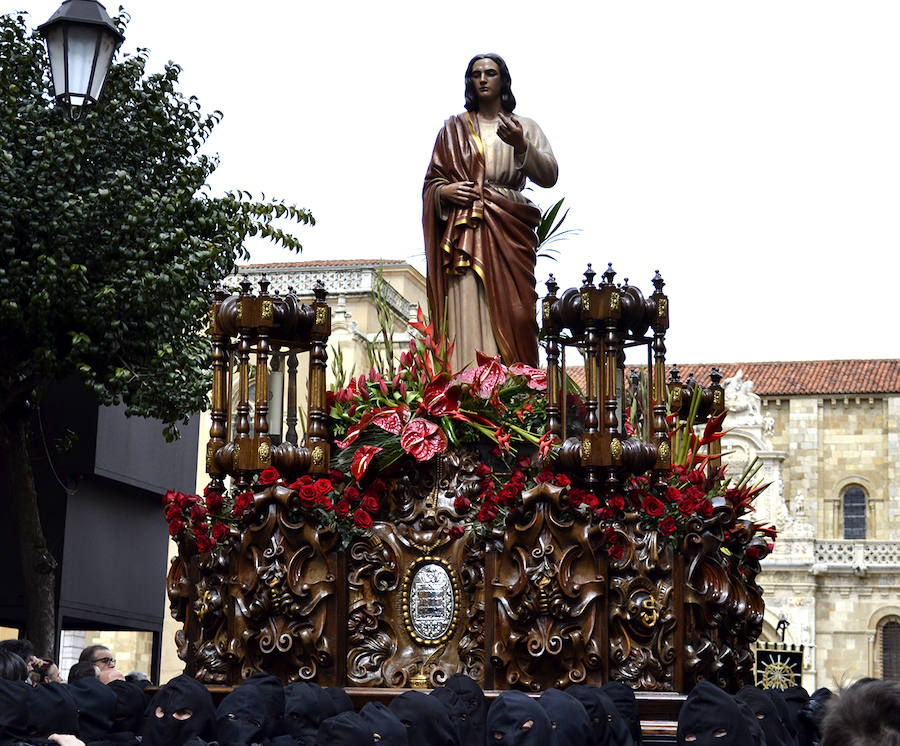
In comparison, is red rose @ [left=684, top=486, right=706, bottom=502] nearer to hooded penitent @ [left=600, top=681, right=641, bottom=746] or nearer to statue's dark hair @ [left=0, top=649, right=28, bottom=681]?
hooded penitent @ [left=600, top=681, right=641, bottom=746]

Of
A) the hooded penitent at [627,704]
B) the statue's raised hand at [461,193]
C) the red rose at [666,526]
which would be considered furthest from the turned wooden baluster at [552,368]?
the hooded penitent at [627,704]

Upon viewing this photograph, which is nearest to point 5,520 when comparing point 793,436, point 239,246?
point 239,246

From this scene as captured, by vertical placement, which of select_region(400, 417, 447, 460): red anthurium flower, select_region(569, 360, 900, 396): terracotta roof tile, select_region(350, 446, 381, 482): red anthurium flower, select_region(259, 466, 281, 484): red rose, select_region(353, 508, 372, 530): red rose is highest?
select_region(569, 360, 900, 396): terracotta roof tile

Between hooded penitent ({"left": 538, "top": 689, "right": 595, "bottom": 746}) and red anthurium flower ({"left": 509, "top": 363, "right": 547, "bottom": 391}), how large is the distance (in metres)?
2.99

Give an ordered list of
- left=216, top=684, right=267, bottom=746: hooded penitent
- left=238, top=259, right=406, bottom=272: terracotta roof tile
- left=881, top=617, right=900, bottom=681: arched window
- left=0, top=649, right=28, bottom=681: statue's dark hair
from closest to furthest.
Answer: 1. left=0, top=649, right=28, bottom=681: statue's dark hair
2. left=216, top=684, right=267, bottom=746: hooded penitent
3. left=238, top=259, right=406, bottom=272: terracotta roof tile
4. left=881, top=617, right=900, bottom=681: arched window

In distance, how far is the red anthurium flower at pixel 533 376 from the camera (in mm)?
10430

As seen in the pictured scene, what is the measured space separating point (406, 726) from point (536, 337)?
13.3 ft

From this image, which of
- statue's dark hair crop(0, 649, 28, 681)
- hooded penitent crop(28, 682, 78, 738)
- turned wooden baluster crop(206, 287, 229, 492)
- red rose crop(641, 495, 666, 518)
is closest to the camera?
hooded penitent crop(28, 682, 78, 738)

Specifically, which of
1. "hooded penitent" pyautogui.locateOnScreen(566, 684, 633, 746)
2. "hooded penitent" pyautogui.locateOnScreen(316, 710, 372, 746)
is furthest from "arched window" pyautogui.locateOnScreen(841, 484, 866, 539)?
"hooded penitent" pyautogui.locateOnScreen(316, 710, 372, 746)

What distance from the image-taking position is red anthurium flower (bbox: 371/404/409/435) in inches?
396

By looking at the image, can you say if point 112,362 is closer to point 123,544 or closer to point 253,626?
point 123,544

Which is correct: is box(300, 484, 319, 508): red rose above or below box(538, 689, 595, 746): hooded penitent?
above

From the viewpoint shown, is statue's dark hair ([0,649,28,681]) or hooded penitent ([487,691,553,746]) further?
statue's dark hair ([0,649,28,681])

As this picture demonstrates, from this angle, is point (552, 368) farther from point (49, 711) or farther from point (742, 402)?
point (742, 402)
